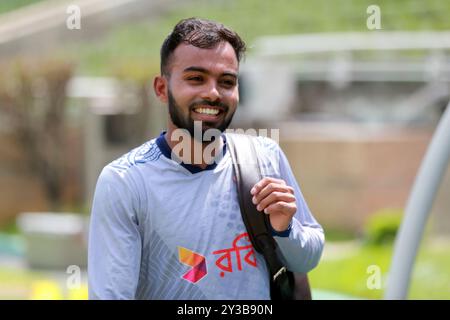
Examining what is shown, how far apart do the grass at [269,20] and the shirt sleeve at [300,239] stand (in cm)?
1516

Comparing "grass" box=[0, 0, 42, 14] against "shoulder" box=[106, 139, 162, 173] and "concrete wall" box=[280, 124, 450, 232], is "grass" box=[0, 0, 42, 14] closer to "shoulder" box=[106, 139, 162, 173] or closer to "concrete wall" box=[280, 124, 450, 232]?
"concrete wall" box=[280, 124, 450, 232]

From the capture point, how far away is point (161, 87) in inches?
96.7

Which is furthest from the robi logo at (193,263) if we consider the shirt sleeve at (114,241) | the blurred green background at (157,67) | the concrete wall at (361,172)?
the concrete wall at (361,172)

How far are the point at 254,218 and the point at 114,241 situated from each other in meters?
0.34

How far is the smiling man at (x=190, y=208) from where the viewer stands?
2271 millimetres

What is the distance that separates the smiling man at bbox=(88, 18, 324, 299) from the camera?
2.27m

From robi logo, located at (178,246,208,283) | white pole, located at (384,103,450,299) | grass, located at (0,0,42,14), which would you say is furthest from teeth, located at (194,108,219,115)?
grass, located at (0,0,42,14)

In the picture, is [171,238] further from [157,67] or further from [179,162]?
[157,67]

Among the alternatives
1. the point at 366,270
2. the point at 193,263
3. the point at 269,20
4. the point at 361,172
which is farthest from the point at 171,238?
the point at 269,20

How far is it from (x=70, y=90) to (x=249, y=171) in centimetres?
1411

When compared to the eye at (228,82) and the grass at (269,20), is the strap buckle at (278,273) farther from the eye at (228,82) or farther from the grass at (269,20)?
the grass at (269,20)

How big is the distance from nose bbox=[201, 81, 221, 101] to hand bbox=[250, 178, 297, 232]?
241 millimetres

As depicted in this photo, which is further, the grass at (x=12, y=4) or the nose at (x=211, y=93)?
the grass at (x=12, y=4)
